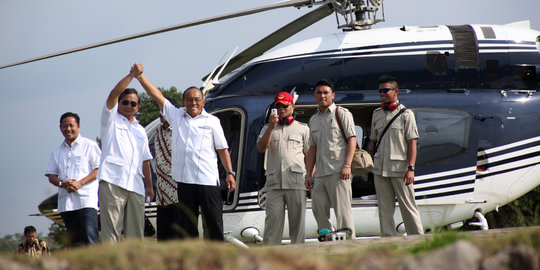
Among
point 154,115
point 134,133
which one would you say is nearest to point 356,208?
point 134,133

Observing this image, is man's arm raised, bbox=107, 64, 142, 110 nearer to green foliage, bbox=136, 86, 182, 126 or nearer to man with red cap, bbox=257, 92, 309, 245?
man with red cap, bbox=257, 92, 309, 245

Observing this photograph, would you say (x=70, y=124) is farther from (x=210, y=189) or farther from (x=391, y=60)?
(x=391, y=60)

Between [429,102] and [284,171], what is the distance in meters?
2.56

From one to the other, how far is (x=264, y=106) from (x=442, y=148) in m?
2.36

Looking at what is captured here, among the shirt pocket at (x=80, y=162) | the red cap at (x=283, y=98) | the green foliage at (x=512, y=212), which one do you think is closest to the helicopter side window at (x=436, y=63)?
the red cap at (x=283, y=98)

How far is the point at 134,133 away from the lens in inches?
248

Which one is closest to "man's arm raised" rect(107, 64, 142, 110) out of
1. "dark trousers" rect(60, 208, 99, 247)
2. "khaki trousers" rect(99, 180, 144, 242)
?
"khaki trousers" rect(99, 180, 144, 242)

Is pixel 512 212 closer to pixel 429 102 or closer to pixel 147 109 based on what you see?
pixel 429 102

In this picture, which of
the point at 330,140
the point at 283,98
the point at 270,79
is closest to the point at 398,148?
the point at 330,140

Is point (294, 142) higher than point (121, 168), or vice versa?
point (294, 142)

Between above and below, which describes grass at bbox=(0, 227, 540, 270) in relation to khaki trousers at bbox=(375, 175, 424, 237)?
below

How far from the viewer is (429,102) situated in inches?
334

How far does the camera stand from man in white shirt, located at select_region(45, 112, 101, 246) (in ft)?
21.1

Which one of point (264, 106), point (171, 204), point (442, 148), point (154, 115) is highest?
point (154, 115)
